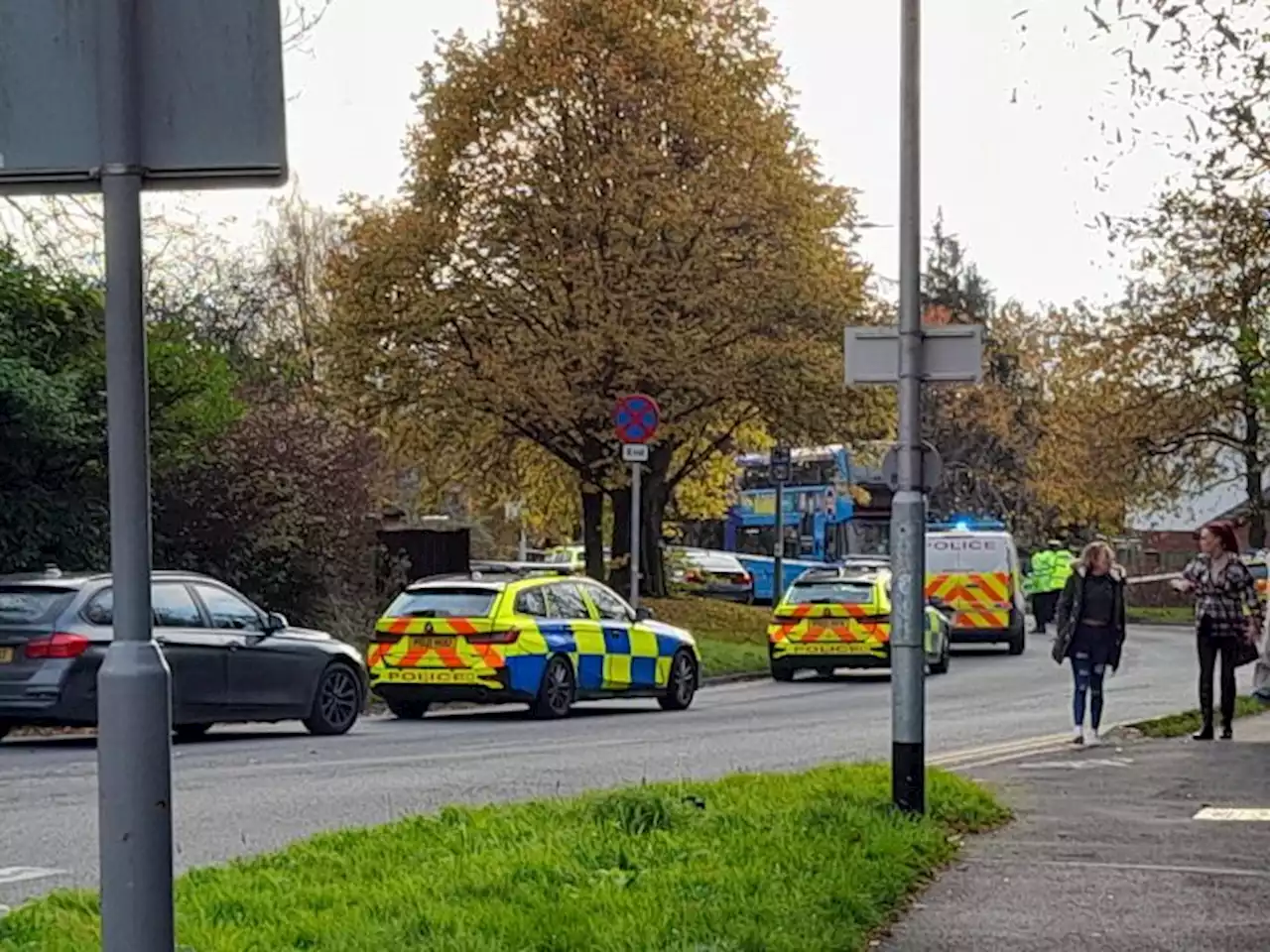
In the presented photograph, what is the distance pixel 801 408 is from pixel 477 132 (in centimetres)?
719

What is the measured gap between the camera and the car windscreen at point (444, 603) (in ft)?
61.3

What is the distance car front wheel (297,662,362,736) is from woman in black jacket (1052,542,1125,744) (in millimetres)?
5986

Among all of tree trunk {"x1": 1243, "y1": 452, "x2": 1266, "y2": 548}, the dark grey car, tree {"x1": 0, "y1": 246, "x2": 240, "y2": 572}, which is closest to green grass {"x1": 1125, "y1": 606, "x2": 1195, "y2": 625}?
tree trunk {"x1": 1243, "y1": 452, "x2": 1266, "y2": 548}

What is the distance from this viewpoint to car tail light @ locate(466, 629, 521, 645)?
18453mm

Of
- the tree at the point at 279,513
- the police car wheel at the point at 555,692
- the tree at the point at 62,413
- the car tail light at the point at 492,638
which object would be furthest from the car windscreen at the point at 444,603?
the tree at the point at 279,513

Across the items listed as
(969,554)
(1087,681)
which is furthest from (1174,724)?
(969,554)

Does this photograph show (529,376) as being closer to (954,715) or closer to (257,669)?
(954,715)

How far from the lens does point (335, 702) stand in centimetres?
1702

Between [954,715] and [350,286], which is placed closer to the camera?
[954,715]

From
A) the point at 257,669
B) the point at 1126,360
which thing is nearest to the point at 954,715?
the point at 257,669

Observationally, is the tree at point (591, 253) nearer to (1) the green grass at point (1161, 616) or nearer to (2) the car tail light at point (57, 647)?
(2) the car tail light at point (57, 647)

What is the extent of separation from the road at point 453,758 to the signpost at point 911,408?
2937 mm

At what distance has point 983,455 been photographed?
67.6m

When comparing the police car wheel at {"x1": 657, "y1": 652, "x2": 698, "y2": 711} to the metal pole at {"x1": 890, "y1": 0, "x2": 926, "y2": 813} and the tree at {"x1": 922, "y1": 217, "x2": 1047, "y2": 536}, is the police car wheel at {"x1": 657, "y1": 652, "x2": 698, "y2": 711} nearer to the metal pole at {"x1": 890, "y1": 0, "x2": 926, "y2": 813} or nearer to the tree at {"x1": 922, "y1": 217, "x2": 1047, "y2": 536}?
the metal pole at {"x1": 890, "y1": 0, "x2": 926, "y2": 813}
